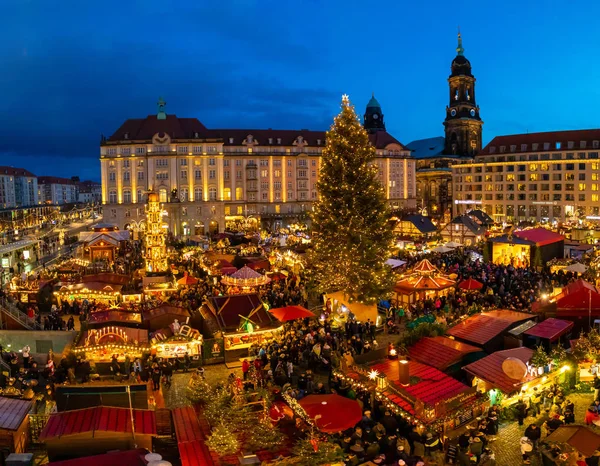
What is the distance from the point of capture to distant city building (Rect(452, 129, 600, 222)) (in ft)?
233

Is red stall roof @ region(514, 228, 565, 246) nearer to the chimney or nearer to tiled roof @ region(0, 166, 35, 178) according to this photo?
the chimney

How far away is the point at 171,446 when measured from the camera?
34.9 feet

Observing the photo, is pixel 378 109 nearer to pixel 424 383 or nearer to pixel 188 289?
pixel 188 289

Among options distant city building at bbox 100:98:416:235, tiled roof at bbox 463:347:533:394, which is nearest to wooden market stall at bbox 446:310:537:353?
tiled roof at bbox 463:347:533:394

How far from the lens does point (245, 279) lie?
Answer: 2734cm

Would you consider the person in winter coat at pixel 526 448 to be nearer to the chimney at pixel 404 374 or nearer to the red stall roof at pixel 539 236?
the chimney at pixel 404 374

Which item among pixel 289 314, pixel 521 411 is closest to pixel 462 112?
pixel 289 314

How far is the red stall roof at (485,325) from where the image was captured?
1706 centimetres

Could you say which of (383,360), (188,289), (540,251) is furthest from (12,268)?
(540,251)

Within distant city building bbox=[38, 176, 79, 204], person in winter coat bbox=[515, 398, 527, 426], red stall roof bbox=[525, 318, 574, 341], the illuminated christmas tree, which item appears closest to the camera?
person in winter coat bbox=[515, 398, 527, 426]

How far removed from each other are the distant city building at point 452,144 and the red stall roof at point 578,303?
245ft

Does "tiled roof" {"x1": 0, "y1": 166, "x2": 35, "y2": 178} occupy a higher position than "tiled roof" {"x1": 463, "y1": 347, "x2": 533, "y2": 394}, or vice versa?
"tiled roof" {"x1": 0, "y1": 166, "x2": 35, "y2": 178}

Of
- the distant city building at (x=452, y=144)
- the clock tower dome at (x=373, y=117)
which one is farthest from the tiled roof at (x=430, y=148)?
the clock tower dome at (x=373, y=117)

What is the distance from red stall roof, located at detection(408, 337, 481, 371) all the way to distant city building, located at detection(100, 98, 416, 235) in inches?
1913
